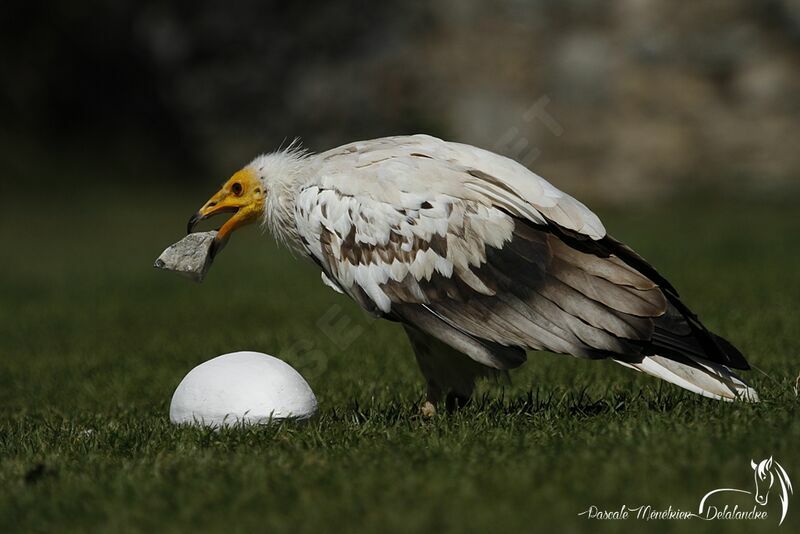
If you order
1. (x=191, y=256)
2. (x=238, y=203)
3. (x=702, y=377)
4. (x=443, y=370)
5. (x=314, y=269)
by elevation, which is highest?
(x=238, y=203)

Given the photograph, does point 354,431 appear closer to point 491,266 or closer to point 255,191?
point 491,266

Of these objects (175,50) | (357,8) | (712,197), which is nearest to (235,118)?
(175,50)

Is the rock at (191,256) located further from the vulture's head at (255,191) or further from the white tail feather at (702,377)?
the white tail feather at (702,377)

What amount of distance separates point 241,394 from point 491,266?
125 centimetres

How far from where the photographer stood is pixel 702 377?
5.23 m

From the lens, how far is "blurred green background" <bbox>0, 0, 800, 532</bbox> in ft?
13.9

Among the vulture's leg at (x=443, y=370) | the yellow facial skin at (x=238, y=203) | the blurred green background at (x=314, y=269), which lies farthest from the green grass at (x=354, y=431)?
the yellow facial skin at (x=238, y=203)

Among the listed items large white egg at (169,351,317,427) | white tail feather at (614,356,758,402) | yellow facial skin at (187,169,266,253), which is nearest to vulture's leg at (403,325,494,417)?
large white egg at (169,351,317,427)

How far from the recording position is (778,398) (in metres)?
5.36

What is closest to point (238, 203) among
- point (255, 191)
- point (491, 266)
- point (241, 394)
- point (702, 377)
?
point (255, 191)

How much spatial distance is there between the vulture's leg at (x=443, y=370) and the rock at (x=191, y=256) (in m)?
1.12

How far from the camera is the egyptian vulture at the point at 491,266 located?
5227mm

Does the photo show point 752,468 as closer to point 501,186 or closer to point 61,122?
point 501,186

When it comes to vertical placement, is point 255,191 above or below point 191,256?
above
